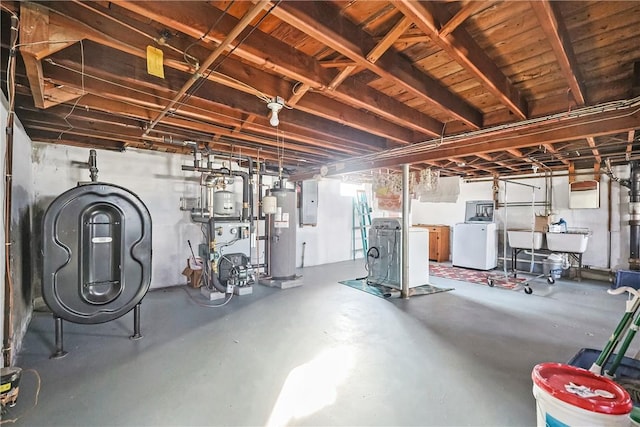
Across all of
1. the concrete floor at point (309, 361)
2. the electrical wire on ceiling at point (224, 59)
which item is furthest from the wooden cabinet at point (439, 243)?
the electrical wire on ceiling at point (224, 59)

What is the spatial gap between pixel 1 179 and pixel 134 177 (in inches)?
106

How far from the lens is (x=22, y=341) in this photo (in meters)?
2.80

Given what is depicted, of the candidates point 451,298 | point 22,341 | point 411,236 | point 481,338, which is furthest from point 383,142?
point 22,341

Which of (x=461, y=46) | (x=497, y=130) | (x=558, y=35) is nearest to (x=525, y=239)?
(x=497, y=130)

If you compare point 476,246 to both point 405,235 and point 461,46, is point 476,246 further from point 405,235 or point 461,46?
point 461,46

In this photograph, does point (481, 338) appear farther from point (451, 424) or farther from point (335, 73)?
point (335, 73)

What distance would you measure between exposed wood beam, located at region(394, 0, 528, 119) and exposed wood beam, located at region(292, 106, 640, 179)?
0.83m

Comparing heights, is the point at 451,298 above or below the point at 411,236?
below

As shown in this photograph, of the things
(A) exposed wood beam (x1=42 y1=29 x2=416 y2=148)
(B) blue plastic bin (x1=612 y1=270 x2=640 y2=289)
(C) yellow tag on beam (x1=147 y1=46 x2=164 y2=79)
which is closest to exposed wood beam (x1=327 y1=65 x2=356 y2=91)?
(A) exposed wood beam (x1=42 y1=29 x2=416 y2=148)

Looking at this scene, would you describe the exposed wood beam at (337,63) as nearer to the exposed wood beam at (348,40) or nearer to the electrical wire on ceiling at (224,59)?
the exposed wood beam at (348,40)

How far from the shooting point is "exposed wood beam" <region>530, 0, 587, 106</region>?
4.55 ft

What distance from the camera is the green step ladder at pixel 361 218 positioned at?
809 cm

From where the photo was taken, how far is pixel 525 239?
595 centimetres

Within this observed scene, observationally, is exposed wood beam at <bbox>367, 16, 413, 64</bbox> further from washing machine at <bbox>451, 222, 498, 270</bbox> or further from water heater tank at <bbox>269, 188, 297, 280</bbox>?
washing machine at <bbox>451, 222, 498, 270</bbox>
